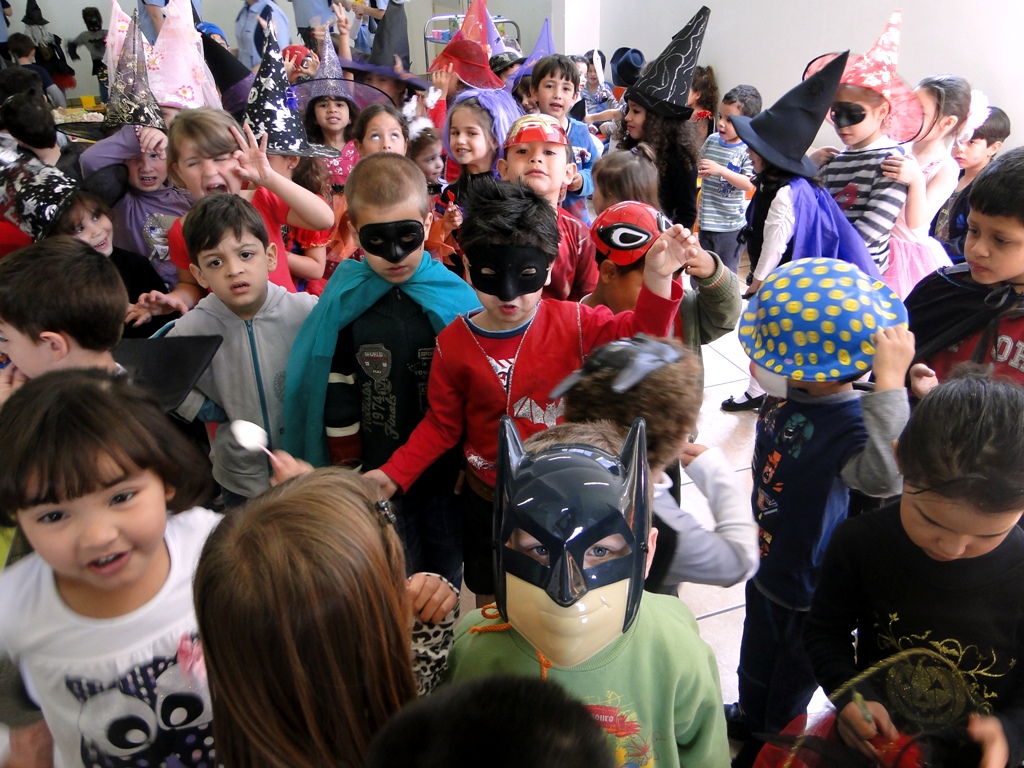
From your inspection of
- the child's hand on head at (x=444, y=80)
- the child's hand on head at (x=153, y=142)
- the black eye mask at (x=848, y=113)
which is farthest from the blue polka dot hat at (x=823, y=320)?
the child's hand on head at (x=444, y=80)

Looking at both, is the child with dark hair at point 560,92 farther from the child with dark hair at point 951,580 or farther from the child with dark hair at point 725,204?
the child with dark hair at point 951,580

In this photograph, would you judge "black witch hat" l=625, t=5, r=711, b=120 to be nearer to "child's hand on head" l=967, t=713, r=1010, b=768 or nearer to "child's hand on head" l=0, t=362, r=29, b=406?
"child's hand on head" l=0, t=362, r=29, b=406

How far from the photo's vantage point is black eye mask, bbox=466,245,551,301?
4.90ft

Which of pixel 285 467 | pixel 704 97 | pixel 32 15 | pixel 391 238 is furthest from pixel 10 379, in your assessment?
pixel 32 15

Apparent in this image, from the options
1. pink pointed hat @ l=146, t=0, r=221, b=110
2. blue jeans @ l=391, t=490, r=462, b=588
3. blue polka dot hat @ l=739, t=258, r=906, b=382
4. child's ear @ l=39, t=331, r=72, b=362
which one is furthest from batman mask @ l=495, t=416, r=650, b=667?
pink pointed hat @ l=146, t=0, r=221, b=110

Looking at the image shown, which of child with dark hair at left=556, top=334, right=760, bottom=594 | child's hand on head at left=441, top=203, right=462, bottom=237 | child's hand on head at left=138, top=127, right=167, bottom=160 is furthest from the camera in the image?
child's hand on head at left=138, top=127, right=167, bottom=160

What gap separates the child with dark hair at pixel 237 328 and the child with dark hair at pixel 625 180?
108cm

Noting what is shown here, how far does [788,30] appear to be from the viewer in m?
6.00

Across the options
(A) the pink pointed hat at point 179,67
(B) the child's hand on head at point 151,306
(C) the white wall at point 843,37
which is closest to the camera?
(B) the child's hand on head at point 151,306

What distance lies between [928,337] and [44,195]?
8.34ft

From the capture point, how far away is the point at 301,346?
176cm

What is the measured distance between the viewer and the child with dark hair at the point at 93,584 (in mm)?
944

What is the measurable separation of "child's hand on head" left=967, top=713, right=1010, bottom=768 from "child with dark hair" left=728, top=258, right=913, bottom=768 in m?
0.43

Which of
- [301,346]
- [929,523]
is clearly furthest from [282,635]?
[301,346]
